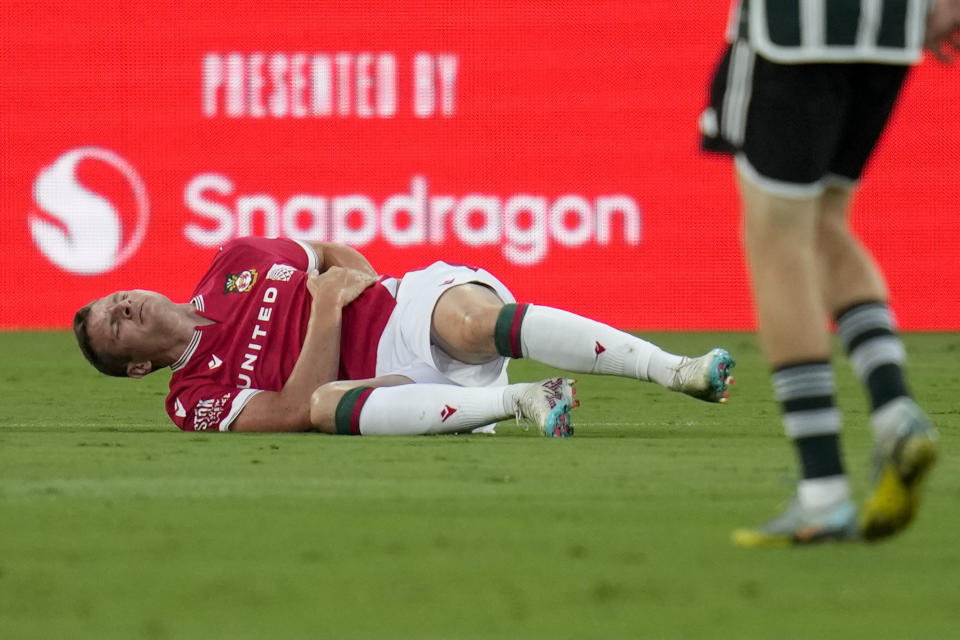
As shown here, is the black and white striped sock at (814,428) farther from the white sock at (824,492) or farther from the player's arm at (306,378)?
the player's arm at (306,378)

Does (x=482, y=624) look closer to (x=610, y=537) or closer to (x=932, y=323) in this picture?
(x=610, y=537)

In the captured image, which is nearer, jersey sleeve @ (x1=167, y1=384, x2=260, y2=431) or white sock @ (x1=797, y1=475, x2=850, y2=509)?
white sock @ (x1=797, y1=475, x2=850, y2=509)

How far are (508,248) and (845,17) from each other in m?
5.67

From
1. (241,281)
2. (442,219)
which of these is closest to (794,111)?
(241,281)

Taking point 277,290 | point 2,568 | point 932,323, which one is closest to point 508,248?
point 932,323

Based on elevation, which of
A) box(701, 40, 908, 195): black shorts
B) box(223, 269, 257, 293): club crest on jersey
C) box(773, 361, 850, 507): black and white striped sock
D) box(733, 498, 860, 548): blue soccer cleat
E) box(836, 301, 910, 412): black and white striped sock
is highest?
box(701, 40, 908, 195): black shorts

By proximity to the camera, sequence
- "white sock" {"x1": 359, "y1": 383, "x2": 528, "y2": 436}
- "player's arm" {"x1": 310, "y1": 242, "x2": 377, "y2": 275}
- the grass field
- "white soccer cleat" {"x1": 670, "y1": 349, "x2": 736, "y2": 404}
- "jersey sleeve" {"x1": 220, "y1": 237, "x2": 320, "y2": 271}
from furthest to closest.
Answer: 1. "player's arm" {"x1": 310, "y1": 242, "x2": 377, "y2": 275}
2. "jersey sleeve" {"x1": 220, "y1": 237, "x2": 320, "y2": 271}
3. "white sock" {"x1": 359, "y1": 383, "x2": 528, "y2": 436}
4. "white soccer cleat" {"x1": 670, "y1": 349, "x2": 736, "y2": 404}
5. the grass field

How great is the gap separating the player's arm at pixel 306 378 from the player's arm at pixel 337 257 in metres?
0.38

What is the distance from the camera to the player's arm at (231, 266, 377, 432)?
407 cm

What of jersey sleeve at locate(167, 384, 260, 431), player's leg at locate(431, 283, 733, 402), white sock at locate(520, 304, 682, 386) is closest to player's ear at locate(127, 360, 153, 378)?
jersey sleeve at locate(167, 384, 260, 431)

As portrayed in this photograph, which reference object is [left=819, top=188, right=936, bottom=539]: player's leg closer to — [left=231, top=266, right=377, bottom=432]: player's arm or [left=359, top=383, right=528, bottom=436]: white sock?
[left=359, top=383, right=528, bottom=436]: white sock

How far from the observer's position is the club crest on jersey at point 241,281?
4.31 metres

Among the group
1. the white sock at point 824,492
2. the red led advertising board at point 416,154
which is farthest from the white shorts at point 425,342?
the red led advertising board at point 416,154

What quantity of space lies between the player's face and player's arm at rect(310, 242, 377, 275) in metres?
0.48
